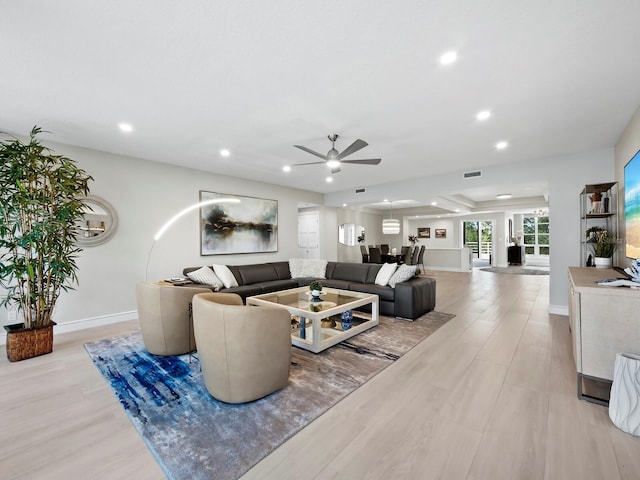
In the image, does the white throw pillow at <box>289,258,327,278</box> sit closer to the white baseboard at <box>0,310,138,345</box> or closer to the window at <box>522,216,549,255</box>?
the white baseboard at <box>0,310,138,345</box>

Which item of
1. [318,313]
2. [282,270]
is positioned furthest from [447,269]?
[318,313]

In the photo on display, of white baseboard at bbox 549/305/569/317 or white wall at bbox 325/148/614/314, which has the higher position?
white wall at bbox 325/148/614/314

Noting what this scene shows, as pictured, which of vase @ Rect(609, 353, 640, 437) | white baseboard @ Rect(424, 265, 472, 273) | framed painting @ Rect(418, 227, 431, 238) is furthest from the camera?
Result: framed painting @ Rect(418, 227, 431, 238)

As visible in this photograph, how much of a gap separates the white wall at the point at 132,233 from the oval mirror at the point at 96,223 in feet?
0.32

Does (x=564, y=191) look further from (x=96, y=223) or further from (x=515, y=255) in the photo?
(x=515, y=255)

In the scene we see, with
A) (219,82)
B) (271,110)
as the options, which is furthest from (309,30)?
(271,110)

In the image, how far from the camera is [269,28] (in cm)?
181

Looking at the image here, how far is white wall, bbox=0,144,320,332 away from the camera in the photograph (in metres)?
4.07

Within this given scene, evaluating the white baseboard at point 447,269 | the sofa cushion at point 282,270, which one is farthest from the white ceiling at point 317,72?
the white baseboard at point 447,269

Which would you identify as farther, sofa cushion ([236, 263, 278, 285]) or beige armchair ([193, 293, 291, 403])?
sofa cushion ([236, 263, 278, 285])

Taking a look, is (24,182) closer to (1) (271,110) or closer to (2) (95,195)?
(2) (95,195)

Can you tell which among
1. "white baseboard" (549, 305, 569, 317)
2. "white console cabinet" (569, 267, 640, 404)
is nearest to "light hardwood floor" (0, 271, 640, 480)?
"white console cabinet" (569, 267, 640, 404)

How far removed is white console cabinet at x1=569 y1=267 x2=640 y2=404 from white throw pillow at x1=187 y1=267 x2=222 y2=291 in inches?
177

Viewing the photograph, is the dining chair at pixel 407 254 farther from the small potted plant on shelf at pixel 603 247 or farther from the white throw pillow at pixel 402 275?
the small potted plant on shelf at pixel 603 247
